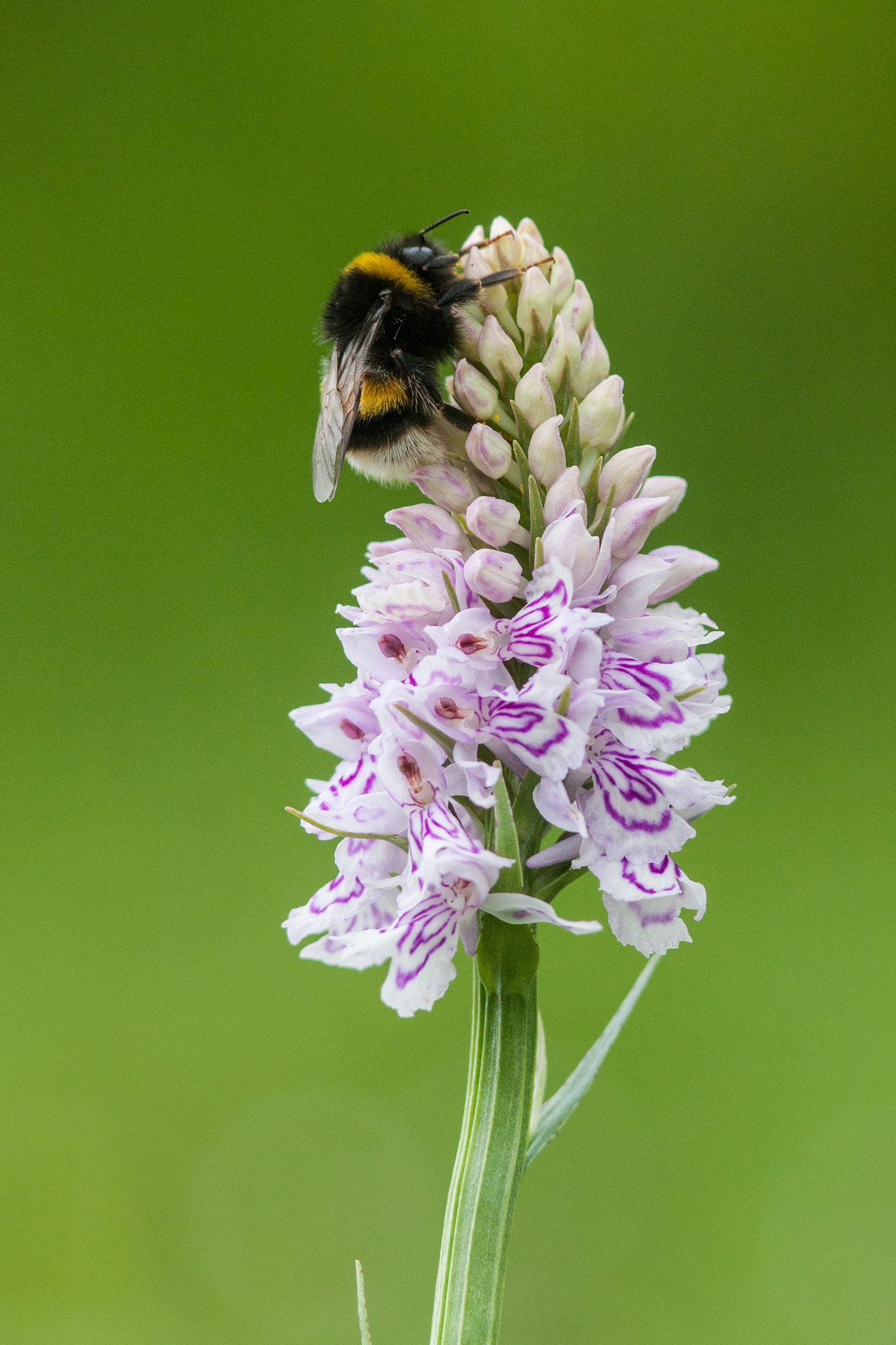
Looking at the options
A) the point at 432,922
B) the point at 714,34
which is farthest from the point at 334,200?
the point at 432,922

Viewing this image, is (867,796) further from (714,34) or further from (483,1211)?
(483,1211)

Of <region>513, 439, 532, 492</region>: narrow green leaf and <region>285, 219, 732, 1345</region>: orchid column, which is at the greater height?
<region>513, 439, 532, 492</region>: narrow green leaf

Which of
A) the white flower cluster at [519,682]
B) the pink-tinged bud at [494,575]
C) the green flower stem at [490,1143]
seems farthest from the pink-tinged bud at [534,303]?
the green flower stem at [490,1143]

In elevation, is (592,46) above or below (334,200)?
above

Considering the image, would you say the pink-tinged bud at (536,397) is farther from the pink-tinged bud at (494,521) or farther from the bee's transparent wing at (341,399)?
the bee's transparent wing at (341,399)

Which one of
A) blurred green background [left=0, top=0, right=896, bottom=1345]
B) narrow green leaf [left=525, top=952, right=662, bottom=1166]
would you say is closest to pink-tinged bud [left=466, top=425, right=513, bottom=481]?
narrow green leaf [left=525, top=952, right=662, bottom=1166]

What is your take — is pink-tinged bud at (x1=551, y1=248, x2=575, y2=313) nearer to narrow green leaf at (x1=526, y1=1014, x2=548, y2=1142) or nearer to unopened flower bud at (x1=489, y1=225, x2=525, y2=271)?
unopened flower bud at (x1=489, y1=225, x2=525, y2=271)
